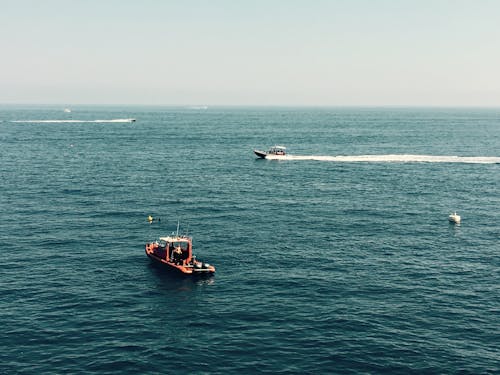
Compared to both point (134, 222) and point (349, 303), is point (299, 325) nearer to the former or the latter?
point (349, 303)

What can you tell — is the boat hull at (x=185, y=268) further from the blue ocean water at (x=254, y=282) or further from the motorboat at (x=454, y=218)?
Answer: the motorboat at (x=454, y=218)

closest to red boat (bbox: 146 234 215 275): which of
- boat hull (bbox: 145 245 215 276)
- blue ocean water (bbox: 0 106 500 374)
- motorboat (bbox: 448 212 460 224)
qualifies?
boat hull (bbox: 145 245 215 276)

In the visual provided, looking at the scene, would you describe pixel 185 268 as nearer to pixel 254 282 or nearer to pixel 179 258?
pixel 179 258

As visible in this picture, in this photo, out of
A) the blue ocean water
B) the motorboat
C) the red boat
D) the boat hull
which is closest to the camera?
the blue ocean water

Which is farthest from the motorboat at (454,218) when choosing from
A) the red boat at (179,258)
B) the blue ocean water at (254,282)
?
the red boat at (179,258)

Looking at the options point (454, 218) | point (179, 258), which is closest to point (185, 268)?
point (179, 258)

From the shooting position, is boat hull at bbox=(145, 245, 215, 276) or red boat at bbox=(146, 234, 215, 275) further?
red boat at bbox=(146, 234, 215, 275)

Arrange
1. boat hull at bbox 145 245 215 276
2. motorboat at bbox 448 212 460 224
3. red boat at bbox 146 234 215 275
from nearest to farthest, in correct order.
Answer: boat hull at bbox 145 245 215 276 < red boat at bbox 146 234 215 275 < motorboat at bbox 448 212 460 224

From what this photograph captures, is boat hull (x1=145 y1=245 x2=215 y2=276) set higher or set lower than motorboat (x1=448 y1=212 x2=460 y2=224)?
lower

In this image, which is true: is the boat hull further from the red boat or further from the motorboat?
the motorboat
